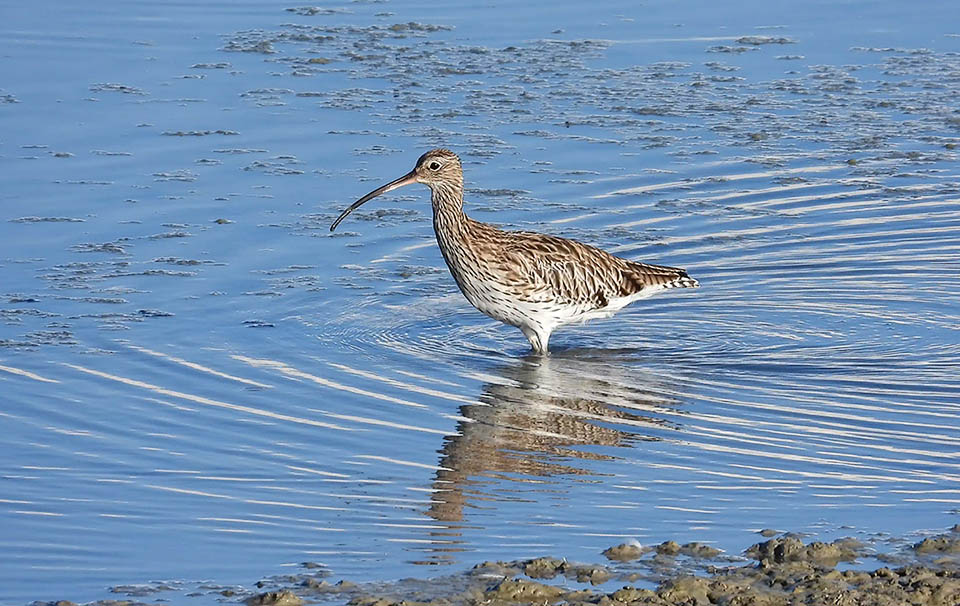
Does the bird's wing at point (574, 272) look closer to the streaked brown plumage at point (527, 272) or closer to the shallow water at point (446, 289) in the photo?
the streaked brown plumage at point (527, 272)

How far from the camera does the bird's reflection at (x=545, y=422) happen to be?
25.4 ft

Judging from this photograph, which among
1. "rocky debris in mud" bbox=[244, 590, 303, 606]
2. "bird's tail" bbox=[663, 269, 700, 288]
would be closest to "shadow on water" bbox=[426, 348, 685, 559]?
"bird's tail" bbox=[663, 269, 700, 288]

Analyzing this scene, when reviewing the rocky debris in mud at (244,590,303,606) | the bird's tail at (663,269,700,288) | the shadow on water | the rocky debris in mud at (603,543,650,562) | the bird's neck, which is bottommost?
the rocky debris in mud at (244,590,303,606)

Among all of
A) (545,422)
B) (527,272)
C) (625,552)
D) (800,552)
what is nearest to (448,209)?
(527,272)

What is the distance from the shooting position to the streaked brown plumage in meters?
10.1

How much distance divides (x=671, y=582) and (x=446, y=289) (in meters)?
5.09

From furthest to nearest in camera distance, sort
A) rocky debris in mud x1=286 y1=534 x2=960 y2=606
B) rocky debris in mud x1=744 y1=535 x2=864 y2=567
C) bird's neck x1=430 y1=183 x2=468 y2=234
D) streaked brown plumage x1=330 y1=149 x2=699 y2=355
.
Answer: bird's neck x1=430 y1=183 x2=468 y2=234
streaked brown plumage x1=330 y1=149 x2=699 y2=355
rocky debris in mud x1=744 y1=535 x2=864 y2=567
rocky debris in mud x1=286 y1=534 x2=960 y2=606

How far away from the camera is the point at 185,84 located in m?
14.6

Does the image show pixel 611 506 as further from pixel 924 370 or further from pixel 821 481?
pixel 924 370

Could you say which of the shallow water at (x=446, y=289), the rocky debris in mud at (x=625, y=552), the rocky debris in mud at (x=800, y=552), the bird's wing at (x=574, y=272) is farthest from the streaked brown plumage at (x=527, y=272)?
the rocky debris in mud at (x=800, y=552)

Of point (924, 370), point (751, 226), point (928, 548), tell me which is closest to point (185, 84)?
point (751, 226)

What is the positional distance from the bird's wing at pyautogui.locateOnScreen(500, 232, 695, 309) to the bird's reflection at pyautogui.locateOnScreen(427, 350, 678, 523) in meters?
0.34

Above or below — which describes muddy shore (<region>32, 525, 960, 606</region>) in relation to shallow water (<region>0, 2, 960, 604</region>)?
below

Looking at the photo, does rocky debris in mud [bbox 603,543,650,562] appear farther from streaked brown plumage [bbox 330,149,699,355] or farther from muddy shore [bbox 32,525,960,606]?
streaked brown plumage [bbox 330,149,699,355]
